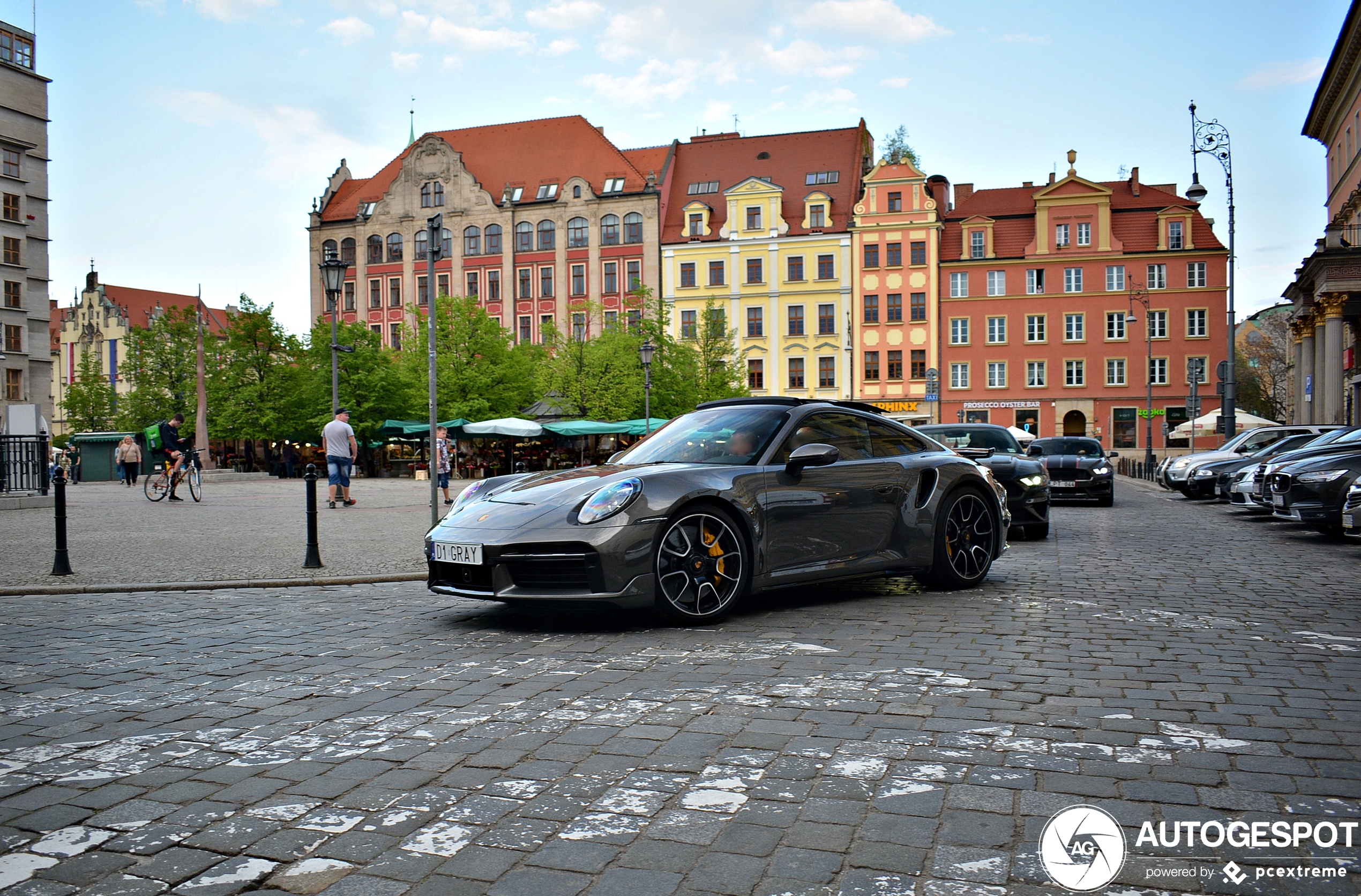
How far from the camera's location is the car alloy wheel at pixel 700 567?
659 cm

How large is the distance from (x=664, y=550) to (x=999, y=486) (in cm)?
345

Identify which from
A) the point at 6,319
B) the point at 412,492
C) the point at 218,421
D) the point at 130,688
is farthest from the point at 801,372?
the point at 130,688

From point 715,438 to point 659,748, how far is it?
3844mm

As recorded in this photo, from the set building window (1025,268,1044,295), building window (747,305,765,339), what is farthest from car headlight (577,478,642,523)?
building window (747,305,765,339)

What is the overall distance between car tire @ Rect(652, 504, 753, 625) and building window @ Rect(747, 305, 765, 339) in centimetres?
6168

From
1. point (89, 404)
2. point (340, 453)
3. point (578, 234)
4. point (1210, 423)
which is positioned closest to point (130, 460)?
point (340, 453)

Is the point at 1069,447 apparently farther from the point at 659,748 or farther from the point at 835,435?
the point at 659,748

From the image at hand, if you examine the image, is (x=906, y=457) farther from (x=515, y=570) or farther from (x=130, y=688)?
(x=130, y=688)

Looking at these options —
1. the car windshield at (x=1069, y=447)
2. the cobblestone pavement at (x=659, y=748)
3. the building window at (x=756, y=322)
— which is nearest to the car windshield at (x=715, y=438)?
the cobblestone pavement at (x=659, y=748)

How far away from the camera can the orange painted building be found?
6238 centimetres

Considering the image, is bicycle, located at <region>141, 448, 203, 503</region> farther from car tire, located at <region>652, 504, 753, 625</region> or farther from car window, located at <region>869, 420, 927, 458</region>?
car tire, located at <region>652, 504, 753, 625</region>

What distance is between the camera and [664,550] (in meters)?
6.56

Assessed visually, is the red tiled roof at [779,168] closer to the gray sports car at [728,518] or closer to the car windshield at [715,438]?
the gray sports car at [728,518]

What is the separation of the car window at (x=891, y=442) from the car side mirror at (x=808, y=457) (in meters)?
0.82
